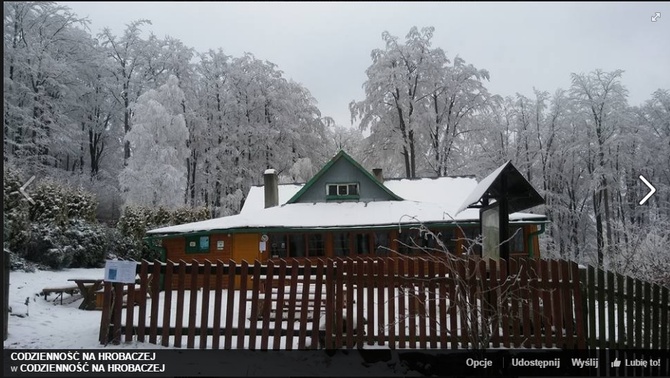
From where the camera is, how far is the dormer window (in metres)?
19.2

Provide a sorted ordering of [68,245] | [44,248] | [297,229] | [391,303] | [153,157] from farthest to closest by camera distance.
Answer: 1. [153,157]
2. [297,229]
3. [68,245]
4. [44,248]
5. [391,303]

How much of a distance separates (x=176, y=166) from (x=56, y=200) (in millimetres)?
8610

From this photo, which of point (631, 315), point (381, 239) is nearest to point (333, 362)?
point (631, 315)

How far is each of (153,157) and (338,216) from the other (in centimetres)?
1203

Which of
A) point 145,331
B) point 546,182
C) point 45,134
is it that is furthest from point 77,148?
point 546,182

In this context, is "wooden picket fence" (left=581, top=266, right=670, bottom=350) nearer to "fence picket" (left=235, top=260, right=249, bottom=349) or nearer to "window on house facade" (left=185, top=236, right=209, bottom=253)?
"fence picket" (left=235, top=260, right=249, bottom=349)

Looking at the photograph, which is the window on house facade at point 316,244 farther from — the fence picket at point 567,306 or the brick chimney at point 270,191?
the fence picket at point 567,306

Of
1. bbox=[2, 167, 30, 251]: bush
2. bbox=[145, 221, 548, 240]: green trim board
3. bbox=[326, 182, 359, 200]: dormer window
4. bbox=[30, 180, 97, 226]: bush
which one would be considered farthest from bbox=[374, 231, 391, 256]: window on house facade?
bbox=[2, 167, 30, 251]: bush

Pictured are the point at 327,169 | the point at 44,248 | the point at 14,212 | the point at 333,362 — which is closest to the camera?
the point at 333,362

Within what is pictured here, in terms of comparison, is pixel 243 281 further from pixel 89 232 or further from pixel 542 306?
pixel 89 232

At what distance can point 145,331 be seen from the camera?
6090 mm

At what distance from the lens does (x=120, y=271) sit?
6.11 m

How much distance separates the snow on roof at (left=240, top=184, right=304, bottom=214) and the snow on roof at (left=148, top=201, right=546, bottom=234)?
3.79 ft

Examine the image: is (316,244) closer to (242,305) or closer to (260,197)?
(260,197)
